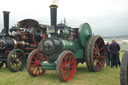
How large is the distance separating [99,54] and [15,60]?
3931mm

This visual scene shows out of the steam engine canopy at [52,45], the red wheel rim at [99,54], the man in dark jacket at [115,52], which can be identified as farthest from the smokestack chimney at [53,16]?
the man in dark jacket at [115,52]

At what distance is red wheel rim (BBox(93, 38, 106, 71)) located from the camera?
22.5 feet

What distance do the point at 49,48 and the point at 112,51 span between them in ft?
12.5

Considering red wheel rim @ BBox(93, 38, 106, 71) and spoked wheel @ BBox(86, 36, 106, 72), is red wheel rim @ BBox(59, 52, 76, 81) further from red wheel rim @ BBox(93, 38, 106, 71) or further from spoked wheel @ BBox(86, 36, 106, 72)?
red wheel rim @ BBox(93, 38, 106, 71)

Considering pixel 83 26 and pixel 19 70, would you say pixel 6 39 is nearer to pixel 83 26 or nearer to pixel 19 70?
pixel 19 70

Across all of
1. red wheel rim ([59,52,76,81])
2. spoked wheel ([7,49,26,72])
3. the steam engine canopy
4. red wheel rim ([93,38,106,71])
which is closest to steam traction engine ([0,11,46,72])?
spoked wheel ([7,49,26,72])

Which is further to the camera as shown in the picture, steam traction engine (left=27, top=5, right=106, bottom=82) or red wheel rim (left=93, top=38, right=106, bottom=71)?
red wheel rim (left=93, top=38, right=106, bottom=71)

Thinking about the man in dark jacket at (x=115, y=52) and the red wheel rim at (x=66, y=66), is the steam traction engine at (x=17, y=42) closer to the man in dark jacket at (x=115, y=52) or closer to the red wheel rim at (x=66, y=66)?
the red wheel rim at (x=66, y=66)

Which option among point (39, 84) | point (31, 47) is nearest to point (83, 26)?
point (39, 84)

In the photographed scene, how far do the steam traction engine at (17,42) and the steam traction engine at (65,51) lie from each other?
878 mm

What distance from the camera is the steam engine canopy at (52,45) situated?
5359 millimetres

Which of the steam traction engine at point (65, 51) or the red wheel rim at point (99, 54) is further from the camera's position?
the red wheel rim at point (99, 54)

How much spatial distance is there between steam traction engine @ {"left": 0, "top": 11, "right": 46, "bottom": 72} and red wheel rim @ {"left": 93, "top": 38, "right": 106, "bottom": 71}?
2.39 m

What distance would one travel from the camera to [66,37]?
6113 millimetres
